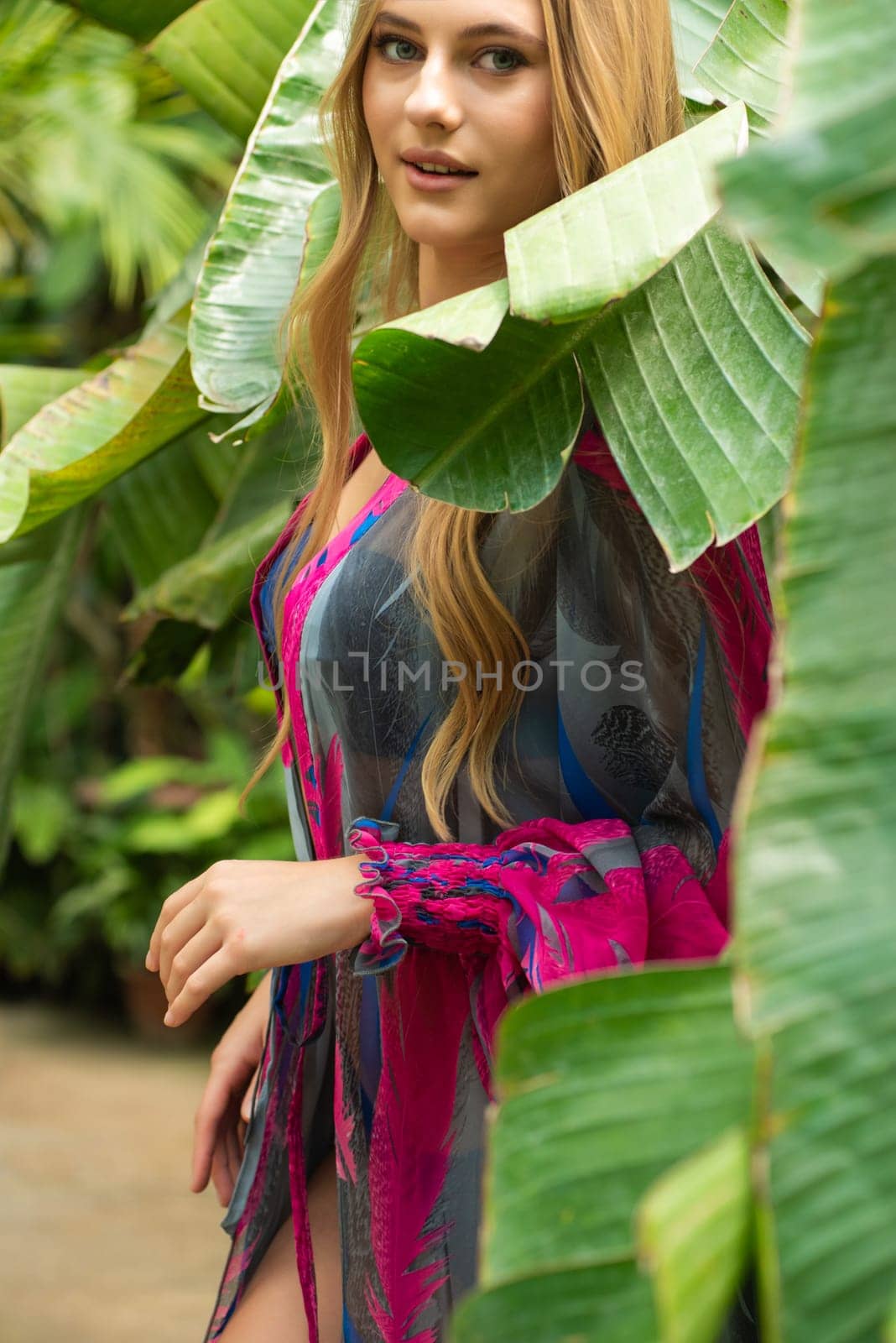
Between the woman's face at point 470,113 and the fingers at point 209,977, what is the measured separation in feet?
1.48

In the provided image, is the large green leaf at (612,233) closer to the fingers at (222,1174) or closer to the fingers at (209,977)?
the fingers at (209,977)

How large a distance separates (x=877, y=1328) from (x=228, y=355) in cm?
92

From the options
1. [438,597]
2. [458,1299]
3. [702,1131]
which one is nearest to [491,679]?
[438,597]

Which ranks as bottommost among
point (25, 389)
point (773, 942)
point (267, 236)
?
point (25, 389)

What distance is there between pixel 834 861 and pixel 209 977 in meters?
0.48

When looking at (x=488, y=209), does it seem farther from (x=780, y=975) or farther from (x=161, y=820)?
(x=161, y=820)

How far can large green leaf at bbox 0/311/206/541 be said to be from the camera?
1047 millimetres

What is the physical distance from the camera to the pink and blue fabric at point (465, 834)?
2.59 ft

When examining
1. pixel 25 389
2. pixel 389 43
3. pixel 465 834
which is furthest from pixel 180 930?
pixel 25 389

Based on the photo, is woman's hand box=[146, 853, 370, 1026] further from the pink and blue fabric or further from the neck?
the neck

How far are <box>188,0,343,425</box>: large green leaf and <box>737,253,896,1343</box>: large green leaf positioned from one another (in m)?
0.76

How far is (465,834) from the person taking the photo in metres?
0.91

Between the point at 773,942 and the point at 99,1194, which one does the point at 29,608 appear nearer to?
the point at 773,942

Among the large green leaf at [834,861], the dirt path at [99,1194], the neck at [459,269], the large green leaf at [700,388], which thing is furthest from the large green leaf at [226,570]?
the dirt path at [99,1194]
